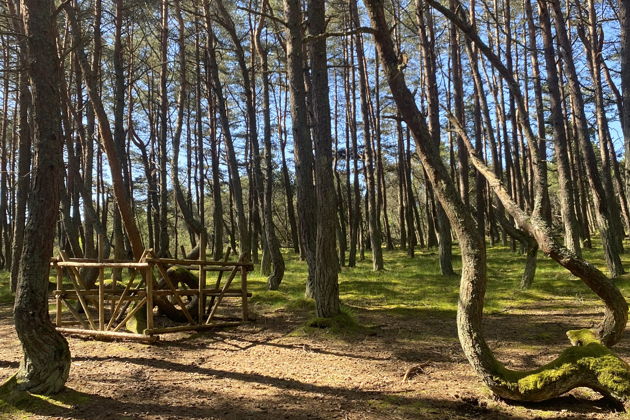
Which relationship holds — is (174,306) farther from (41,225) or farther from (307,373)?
(41,225)

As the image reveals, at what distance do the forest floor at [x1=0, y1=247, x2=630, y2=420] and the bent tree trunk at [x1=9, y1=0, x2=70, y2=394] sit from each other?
277mm

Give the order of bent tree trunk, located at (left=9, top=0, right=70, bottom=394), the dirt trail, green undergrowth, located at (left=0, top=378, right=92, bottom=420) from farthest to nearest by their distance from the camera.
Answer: bent tree trunk, located at (left=9, top=0, right=70, bottom=394) → the dirt trail → green undergrowth, located at (left=0, top=378, right=92, bottom=420)

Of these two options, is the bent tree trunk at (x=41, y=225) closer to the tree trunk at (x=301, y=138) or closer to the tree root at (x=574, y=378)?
the tree root at (x=574, y=378)

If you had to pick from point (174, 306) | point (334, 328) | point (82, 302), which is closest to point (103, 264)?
point (82, 302)

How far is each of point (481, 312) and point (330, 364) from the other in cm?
229

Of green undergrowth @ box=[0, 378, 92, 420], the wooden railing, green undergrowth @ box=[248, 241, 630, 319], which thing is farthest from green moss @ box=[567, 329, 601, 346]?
the wooden railing

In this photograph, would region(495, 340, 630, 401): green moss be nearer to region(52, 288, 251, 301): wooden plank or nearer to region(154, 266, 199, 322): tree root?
region(52, 288, 251, 301): wooden plank

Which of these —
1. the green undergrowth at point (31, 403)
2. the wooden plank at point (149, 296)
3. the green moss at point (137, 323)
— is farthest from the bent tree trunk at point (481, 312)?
the green moss at point (137, 323)

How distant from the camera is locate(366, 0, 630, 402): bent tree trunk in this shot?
3730 mm

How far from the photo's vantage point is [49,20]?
4520 mm

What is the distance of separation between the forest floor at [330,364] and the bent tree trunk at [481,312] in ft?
0.74

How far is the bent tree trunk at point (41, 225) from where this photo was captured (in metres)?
4.22

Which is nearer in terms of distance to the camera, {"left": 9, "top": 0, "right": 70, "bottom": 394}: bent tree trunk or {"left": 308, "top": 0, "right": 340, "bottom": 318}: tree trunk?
{"left": 9, "top": 0, "right": 70, "bottom": 394}: bent tree trunk

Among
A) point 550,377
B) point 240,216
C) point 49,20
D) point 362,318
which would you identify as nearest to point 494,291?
point 362,318
